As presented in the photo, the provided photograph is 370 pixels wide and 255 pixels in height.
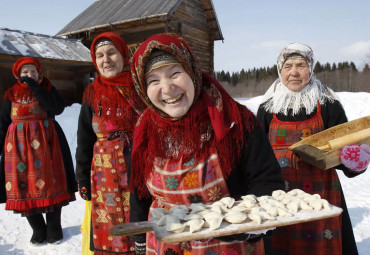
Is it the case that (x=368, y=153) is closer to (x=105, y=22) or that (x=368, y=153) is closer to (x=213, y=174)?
(x=213, y=174)

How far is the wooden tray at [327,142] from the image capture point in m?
1.94

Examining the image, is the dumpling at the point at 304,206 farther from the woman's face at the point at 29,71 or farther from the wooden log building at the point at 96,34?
the wooden log building at the point at 96,34

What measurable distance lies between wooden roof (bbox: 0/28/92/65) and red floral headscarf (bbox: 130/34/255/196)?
6647 millimetres

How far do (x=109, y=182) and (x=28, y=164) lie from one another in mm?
1457

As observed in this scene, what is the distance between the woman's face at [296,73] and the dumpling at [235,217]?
5.18ft

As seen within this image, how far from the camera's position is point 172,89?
1289 mm

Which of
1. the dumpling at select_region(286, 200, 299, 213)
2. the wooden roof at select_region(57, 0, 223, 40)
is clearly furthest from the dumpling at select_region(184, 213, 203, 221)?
the wooden roof at select_region(57, 0, 223, 40)

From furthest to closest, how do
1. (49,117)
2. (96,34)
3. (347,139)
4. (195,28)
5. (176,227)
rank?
(195,28) < (96,34) < (49,117) < (347,139) < (176,227)

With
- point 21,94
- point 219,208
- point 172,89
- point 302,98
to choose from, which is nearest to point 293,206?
point 219,208

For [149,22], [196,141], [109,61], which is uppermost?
[149,22]

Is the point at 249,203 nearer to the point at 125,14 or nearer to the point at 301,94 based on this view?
the point at 301,94

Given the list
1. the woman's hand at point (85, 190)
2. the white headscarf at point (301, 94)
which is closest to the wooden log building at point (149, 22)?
the white headscarf at point (301, 94)

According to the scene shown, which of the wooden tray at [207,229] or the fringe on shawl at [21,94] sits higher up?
the fringe on shawl at [21,94]

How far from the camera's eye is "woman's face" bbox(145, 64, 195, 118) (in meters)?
1.29
